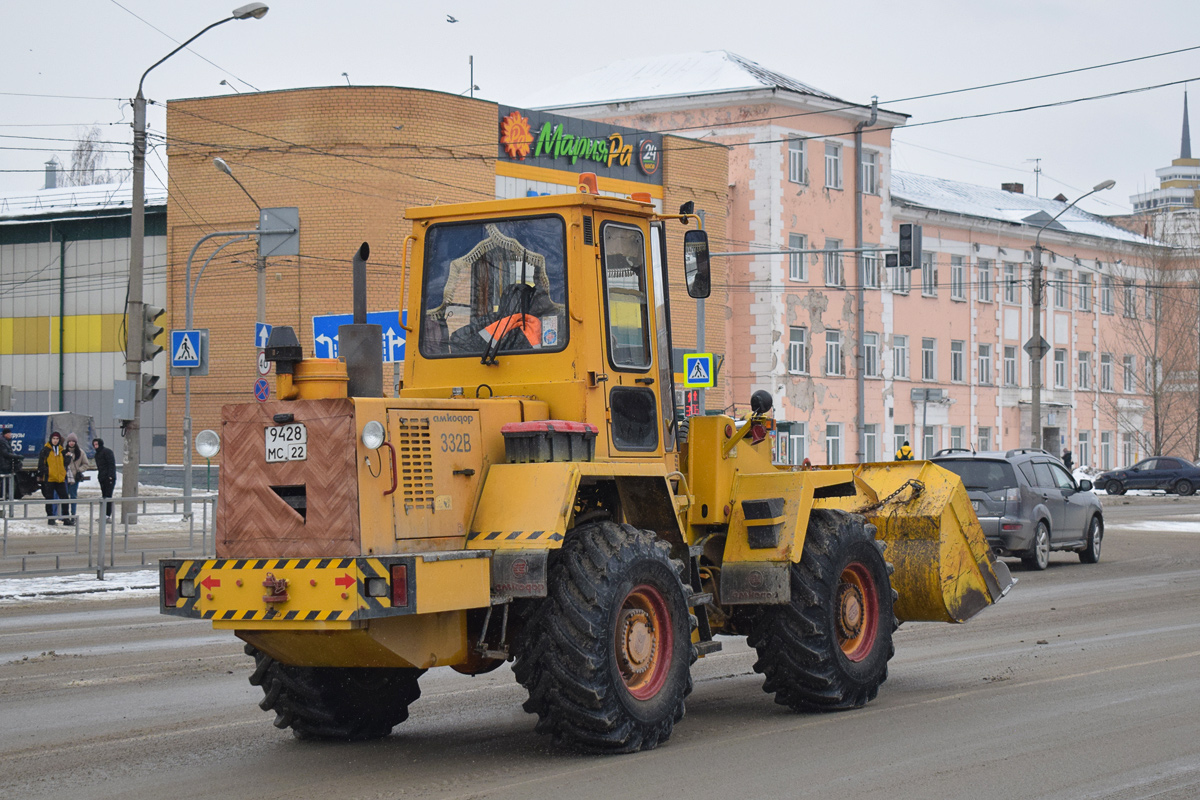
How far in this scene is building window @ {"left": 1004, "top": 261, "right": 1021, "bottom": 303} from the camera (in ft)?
197

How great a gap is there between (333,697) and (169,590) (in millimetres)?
1218

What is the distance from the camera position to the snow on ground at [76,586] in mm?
18219

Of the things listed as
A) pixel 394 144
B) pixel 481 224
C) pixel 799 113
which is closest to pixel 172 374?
pixel 394 144

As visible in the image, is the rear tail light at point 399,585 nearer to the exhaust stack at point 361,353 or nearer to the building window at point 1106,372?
the exhaust stack at point 361,353

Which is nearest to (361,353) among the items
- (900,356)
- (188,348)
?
(188,348)

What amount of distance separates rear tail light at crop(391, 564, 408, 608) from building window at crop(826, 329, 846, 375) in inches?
1754

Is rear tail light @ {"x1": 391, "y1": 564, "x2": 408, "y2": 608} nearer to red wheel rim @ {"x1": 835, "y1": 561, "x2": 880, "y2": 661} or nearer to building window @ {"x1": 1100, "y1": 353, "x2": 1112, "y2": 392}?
red wheel rim @ {"x1": 835, "y1": 561, "x2": 880, "y2": 661}

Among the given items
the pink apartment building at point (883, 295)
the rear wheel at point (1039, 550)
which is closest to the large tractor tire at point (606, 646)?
the rear wheel at point (1039, 550)

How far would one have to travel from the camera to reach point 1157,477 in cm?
5566

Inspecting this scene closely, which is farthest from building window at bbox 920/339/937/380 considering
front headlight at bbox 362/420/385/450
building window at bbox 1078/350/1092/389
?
front headlight at bbox 362/420/385/450

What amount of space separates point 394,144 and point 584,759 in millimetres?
31901

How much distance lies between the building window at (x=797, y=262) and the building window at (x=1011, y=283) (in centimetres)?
1411

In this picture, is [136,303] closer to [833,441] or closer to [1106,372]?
[833,441]

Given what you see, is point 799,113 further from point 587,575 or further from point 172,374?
point 587,575
